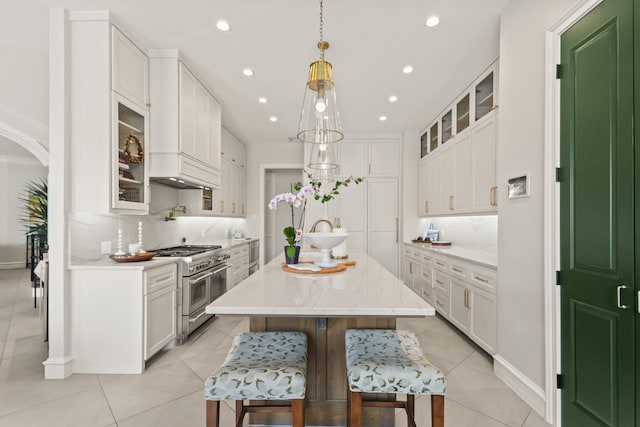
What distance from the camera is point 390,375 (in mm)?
1197

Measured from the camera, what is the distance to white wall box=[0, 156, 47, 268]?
7219mm

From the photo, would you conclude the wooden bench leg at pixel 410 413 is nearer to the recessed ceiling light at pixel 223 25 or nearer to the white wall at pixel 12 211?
the recessed ceiling light at pixel 223 25

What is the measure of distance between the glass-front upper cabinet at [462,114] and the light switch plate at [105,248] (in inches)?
158

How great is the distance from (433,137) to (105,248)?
14.7ft

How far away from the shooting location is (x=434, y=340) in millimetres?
3129

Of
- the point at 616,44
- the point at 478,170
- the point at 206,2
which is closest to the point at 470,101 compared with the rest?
the point at 478,170

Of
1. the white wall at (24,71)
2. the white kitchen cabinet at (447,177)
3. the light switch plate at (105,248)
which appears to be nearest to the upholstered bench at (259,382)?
the light switch plate at (105,248)

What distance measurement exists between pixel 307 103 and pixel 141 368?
2.45 meters

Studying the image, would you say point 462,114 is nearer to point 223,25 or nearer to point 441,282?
point 441,282

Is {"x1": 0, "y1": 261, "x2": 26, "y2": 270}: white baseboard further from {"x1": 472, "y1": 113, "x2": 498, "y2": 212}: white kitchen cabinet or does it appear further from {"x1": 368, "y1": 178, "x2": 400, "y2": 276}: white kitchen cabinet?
{"x1": 472, "y1": 113, "x2": 498, "y2": 212}: white kitchen cabinet

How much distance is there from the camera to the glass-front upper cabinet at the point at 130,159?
8.21 feet

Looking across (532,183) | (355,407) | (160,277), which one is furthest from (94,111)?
(532,183)

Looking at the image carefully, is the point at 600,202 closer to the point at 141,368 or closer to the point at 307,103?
the point at 307,103

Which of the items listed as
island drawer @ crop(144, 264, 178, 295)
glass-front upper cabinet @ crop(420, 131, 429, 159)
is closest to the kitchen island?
Answer: island drawer @ crop(144, 264, 178, 295)
